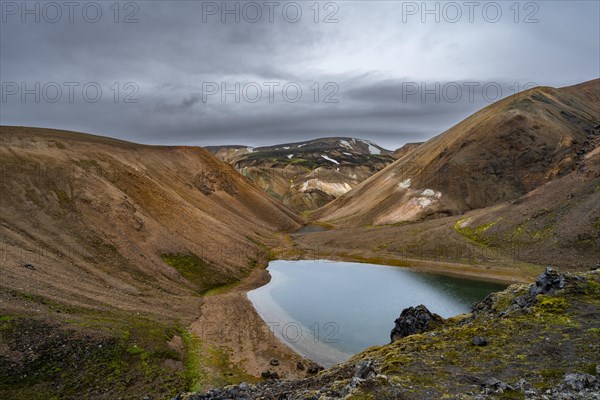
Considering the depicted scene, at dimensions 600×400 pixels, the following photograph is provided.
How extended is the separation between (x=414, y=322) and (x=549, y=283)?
9.14 metres

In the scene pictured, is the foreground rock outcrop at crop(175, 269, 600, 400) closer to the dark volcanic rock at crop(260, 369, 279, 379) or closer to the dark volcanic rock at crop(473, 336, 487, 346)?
the dark volcanic rock at crop(473, 336, 487, 346)

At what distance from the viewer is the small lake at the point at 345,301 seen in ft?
129

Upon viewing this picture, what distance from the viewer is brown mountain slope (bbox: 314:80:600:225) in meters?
113

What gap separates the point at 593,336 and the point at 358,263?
65.2 m

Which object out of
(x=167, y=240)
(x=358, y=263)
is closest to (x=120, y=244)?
(x=167, y=240)

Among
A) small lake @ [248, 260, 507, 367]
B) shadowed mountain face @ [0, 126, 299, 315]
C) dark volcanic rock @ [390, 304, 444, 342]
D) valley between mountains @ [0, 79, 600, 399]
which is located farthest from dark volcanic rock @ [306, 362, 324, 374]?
shadowed mountain face @ [0, 126, 299, 315]

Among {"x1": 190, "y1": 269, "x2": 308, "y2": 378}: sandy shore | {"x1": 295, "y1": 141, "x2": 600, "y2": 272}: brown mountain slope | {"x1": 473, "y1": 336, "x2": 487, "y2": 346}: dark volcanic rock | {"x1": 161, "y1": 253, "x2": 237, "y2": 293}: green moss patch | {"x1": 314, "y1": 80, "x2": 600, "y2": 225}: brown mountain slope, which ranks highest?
{"x1": 314, "y1": 80, "x2": 600, "y2": 225}: brown mountain slope

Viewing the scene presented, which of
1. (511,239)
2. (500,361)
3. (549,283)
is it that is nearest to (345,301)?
(549,283)

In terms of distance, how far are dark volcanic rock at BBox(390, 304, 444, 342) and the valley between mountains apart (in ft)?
1.67

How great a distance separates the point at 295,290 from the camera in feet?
198

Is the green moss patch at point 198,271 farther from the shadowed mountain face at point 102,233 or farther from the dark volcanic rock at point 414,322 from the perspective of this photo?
the dark volcanic rock at point 414,322

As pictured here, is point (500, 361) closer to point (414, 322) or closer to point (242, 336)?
point (414, 322)

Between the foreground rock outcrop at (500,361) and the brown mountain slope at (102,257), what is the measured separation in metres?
14.1

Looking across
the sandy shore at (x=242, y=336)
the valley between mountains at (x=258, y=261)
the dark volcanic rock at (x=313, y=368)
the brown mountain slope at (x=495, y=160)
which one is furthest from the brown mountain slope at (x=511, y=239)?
the dark volcanic rock at (x=313, y=368)
